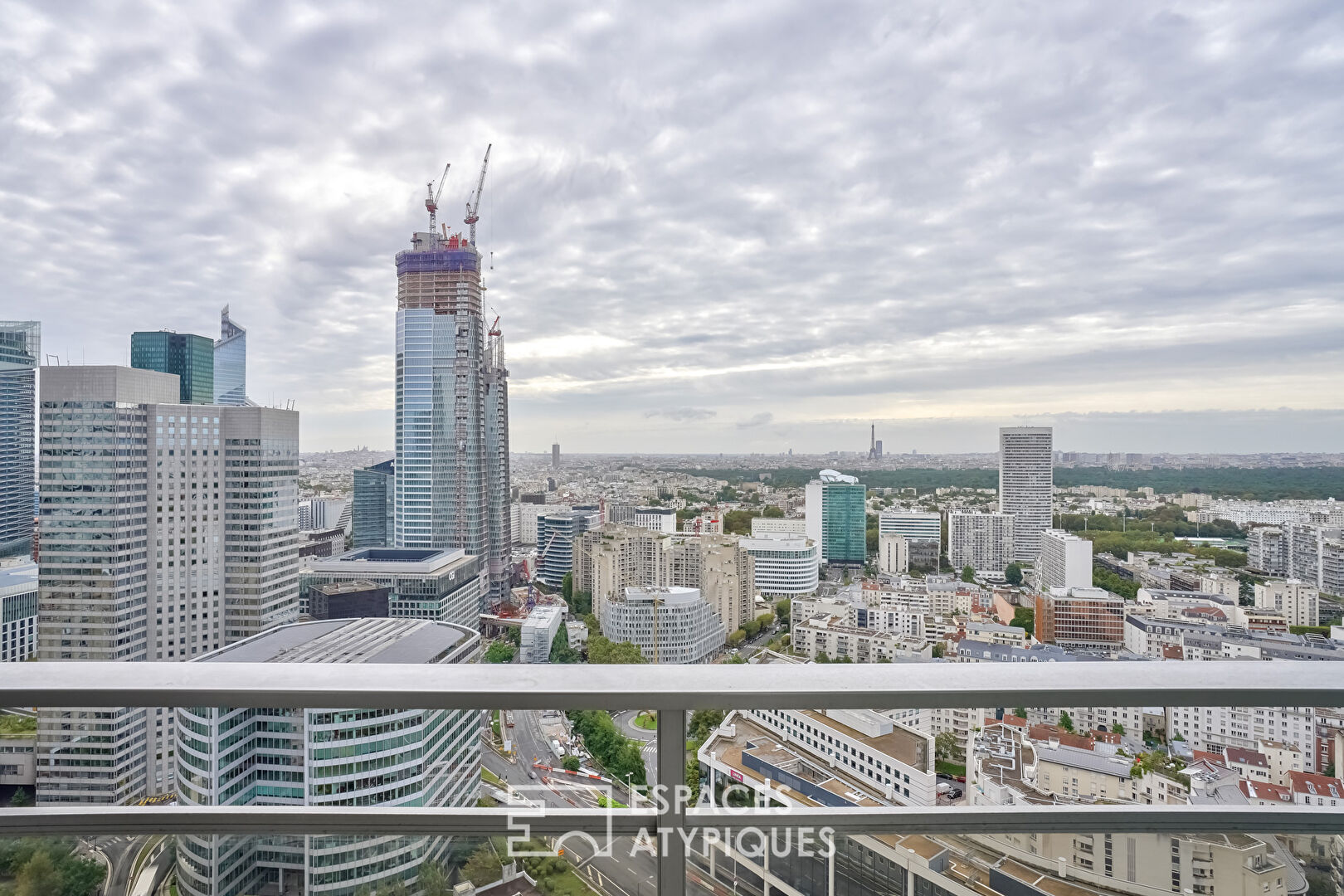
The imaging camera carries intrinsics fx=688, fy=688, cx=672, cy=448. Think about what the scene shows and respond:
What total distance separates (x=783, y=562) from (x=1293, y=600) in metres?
3.40

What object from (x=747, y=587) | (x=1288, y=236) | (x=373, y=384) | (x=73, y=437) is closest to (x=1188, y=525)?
(x=1288, y=236)

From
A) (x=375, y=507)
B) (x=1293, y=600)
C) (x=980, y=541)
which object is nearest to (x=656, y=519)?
(x=375, y=507)

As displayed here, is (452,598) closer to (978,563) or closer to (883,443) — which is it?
(883,443)

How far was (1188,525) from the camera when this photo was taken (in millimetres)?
3438

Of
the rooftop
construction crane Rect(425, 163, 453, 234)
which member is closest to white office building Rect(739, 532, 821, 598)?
the rooftop

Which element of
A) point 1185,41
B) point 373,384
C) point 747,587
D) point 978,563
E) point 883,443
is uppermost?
point 1185,41

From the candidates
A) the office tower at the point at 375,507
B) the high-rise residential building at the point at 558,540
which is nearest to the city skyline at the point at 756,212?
the office tower at the point at 375,507

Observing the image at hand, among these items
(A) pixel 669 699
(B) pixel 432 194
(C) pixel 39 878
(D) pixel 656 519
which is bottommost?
(D) pixel 656 519

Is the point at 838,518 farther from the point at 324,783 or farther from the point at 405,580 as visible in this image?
the point at 324,783

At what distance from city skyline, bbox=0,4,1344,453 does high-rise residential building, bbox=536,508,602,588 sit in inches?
99.8

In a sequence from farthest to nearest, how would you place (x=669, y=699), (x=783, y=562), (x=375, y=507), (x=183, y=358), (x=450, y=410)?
(x=450, y=410)
(x=375, y=507)
(x=783, y=562)
(x=183, y=358)
(x=669, y=699)

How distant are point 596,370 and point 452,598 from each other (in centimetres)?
216

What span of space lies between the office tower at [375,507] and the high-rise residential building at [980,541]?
474 cm

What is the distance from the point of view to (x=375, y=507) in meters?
6.11
